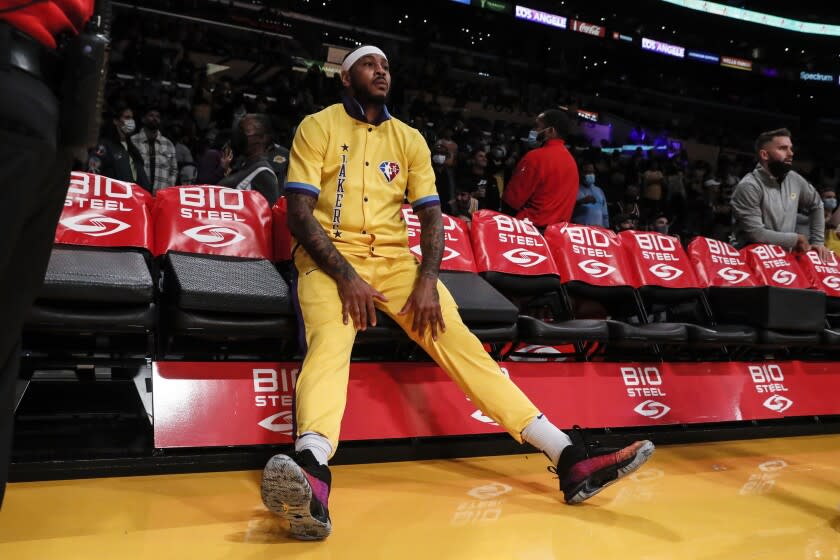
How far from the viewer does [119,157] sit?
583cm

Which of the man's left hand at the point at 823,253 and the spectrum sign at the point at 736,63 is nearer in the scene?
the man's left hand at the point at 823,253

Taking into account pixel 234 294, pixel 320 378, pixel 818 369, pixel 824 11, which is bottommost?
pixel 818 369

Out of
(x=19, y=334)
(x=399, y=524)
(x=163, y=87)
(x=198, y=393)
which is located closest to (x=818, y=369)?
(x=399, y=524)

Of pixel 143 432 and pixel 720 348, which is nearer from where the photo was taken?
pixel 143 432

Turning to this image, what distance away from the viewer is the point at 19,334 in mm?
1403

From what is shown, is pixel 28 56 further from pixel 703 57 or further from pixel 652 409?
pixel 703 57

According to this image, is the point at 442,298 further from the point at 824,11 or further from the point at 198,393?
the point at 824,11

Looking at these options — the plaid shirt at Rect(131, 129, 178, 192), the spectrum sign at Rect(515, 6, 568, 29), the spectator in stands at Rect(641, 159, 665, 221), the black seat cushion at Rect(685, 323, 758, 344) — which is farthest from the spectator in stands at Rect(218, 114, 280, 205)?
the spectrum sign at Rect(515, 6, 568, 29)

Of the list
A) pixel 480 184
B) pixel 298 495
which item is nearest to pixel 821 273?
pixel 480 184

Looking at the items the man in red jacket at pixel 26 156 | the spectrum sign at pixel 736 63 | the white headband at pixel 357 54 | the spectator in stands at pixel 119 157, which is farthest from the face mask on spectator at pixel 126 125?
the spectrum sign at pixel 736 63

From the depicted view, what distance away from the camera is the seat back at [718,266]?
4.78 m

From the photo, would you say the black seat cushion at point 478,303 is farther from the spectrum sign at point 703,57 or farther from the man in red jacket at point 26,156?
the spectrum sign at point 703,57

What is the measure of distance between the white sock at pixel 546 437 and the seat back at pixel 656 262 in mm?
2061

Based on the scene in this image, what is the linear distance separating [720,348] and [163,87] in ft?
32.0
